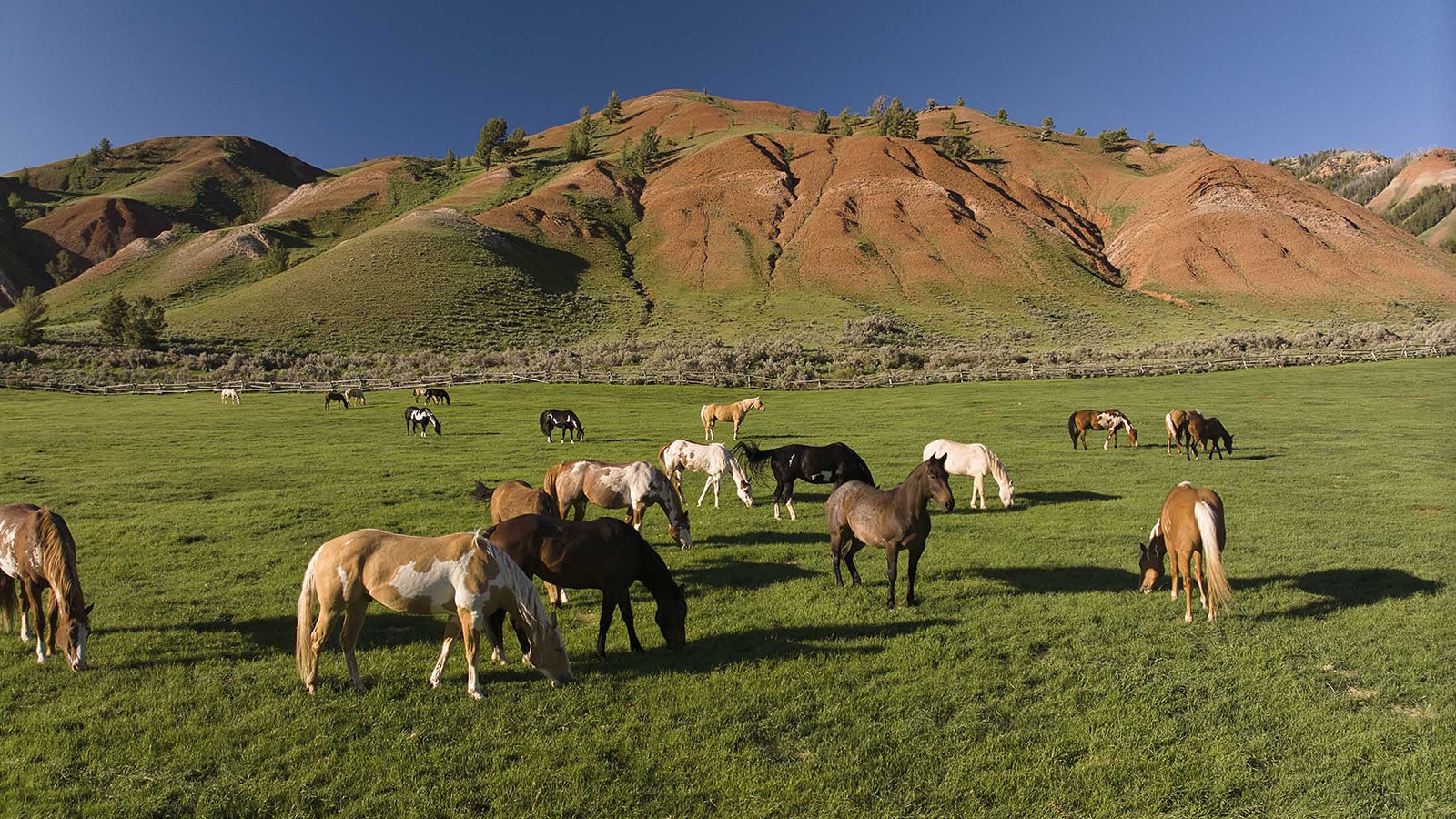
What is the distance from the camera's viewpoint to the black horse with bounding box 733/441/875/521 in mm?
14422

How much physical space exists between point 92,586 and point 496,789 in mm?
9688

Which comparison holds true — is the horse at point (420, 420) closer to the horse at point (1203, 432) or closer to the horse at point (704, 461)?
the horse at point (704, 461)

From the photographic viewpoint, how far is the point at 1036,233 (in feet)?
394

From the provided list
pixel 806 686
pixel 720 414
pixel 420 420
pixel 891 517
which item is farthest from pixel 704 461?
pixel 420 420

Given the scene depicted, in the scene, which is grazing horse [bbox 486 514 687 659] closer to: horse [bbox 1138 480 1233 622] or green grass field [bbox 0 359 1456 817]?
green grass field [bbox 0 359 1456 817]

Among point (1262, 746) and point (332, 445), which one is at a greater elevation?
point (332, 445)

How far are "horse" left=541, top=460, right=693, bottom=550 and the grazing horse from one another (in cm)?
343

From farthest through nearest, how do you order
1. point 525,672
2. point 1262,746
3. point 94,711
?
point 525,672
point 94,711
point 1262,746

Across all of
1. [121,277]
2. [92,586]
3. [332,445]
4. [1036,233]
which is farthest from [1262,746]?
[121,277]

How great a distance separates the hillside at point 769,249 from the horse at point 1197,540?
73.8 m

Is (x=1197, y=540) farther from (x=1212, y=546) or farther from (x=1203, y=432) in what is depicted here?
(x=1203, y=432)

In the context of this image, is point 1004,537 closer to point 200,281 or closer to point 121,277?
point 200,281

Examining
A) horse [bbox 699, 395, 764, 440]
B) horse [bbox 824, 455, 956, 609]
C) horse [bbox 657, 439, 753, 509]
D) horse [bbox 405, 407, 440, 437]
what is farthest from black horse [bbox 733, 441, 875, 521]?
horse [bbox 405, 407, 440, 437]

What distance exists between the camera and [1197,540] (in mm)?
8812
